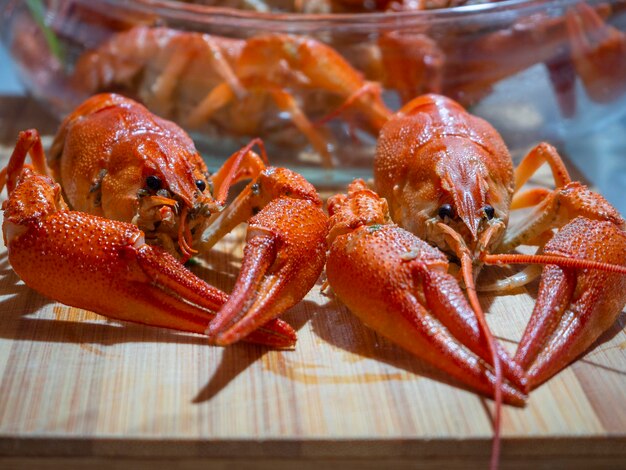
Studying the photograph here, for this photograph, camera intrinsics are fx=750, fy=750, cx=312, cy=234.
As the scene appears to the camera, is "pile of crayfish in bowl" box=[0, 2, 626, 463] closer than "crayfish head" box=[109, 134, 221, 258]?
Yes

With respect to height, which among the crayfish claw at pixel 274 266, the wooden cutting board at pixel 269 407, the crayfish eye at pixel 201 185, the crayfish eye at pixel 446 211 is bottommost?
the wooden cutting board at pixel 269 407

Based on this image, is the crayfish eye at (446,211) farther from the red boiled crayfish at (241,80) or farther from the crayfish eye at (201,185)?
the red boiled crayfish at (241,80)

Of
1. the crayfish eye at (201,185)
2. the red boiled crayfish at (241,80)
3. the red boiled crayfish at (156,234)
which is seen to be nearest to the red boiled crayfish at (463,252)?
the red boiled crayfish at (156,234)

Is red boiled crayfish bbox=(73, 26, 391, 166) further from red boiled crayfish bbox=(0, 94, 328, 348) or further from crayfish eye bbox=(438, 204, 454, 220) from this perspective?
crayfish eye bbox=(438, 204, 454, 220)

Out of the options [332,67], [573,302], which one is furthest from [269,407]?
[332,67]

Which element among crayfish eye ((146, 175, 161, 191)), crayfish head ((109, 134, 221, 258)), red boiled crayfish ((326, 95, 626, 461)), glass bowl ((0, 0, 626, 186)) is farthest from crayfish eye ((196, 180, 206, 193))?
glass bowl ((0, 0, 626, 186))

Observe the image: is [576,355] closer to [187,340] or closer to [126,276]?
[187,340]

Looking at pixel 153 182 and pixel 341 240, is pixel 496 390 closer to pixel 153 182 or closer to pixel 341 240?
pixel 341 240
